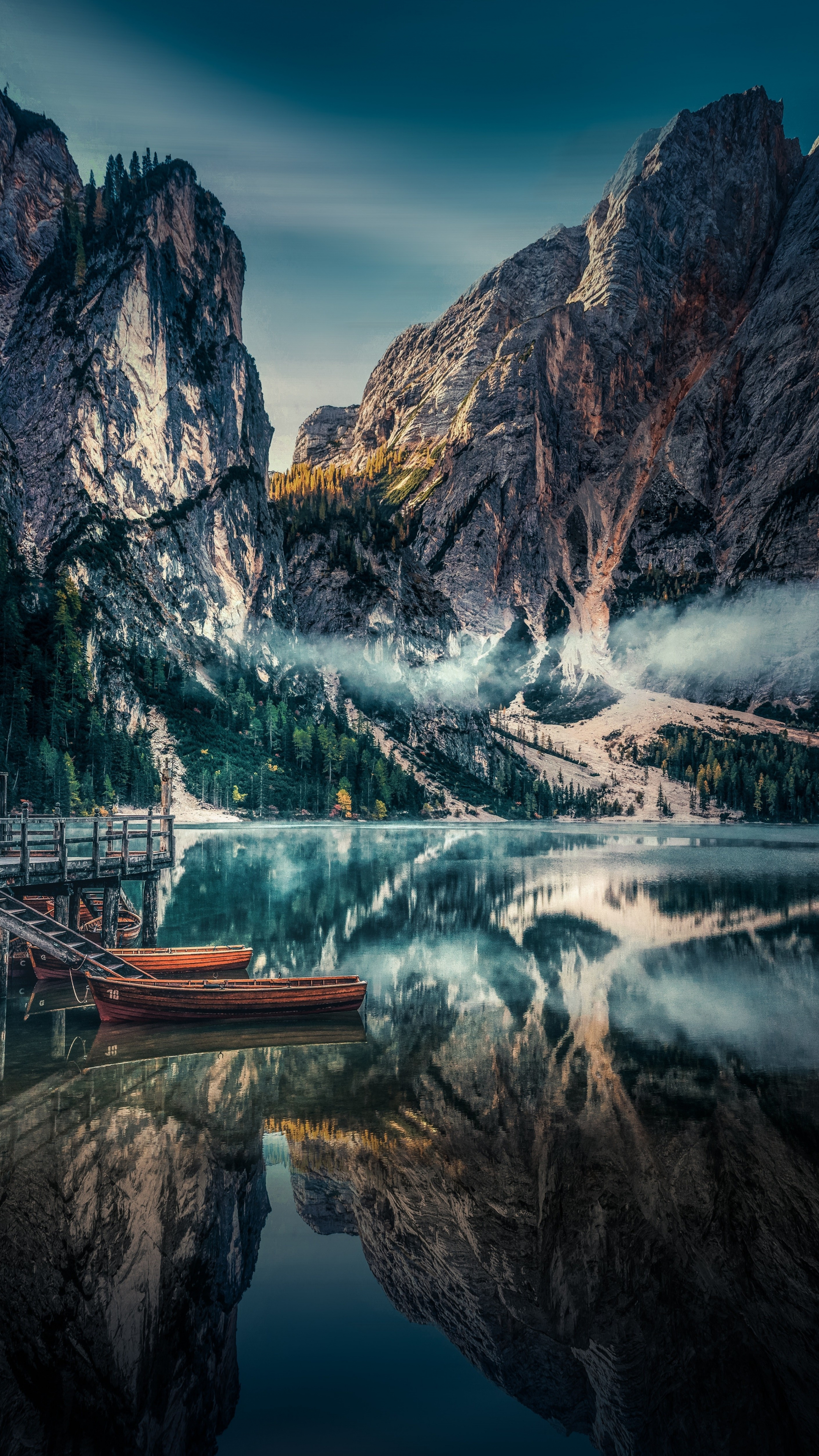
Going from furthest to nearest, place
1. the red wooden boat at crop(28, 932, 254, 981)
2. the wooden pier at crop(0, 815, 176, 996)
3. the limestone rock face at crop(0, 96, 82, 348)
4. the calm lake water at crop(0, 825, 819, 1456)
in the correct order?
the limestone rock face at crop(0, 96, 82, 348)
the red wooden boat at crop(28, 932, 254, 981)
the wooden pier at crop(0, 815, 176, 996)
the calm lake water at crop(0, 825, 819, 1456)

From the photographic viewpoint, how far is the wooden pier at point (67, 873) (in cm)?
2809

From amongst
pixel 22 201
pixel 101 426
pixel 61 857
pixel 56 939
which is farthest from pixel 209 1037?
pixel 22 201

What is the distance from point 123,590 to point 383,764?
75.2 meters

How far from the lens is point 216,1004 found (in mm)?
24672

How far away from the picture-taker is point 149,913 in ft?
125

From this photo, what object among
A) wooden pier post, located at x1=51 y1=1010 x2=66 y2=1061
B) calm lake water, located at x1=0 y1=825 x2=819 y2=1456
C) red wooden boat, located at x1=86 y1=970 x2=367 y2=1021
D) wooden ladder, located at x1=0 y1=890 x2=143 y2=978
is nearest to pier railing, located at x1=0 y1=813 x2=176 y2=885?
wooden ladder, located at x1=0 y1=890 x2=143 y2=978

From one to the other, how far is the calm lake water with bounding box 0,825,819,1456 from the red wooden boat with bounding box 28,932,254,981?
1.12 meters

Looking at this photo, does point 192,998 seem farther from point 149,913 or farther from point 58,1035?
point 149,913

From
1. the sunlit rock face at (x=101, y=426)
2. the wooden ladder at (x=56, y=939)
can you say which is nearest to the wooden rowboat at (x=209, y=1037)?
the wooden ladder at (x=56, y=939)

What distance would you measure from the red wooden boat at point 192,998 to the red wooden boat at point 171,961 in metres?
5.27

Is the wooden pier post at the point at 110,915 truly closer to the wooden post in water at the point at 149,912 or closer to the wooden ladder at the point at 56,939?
the wooden post in water at the point at 149,912

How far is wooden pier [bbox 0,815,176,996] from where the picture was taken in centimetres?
2809

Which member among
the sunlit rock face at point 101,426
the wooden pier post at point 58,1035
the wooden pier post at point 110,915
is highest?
the sunlit rock face at point 101,426

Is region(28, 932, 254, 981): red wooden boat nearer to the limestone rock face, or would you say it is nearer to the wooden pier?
the wooden pier
